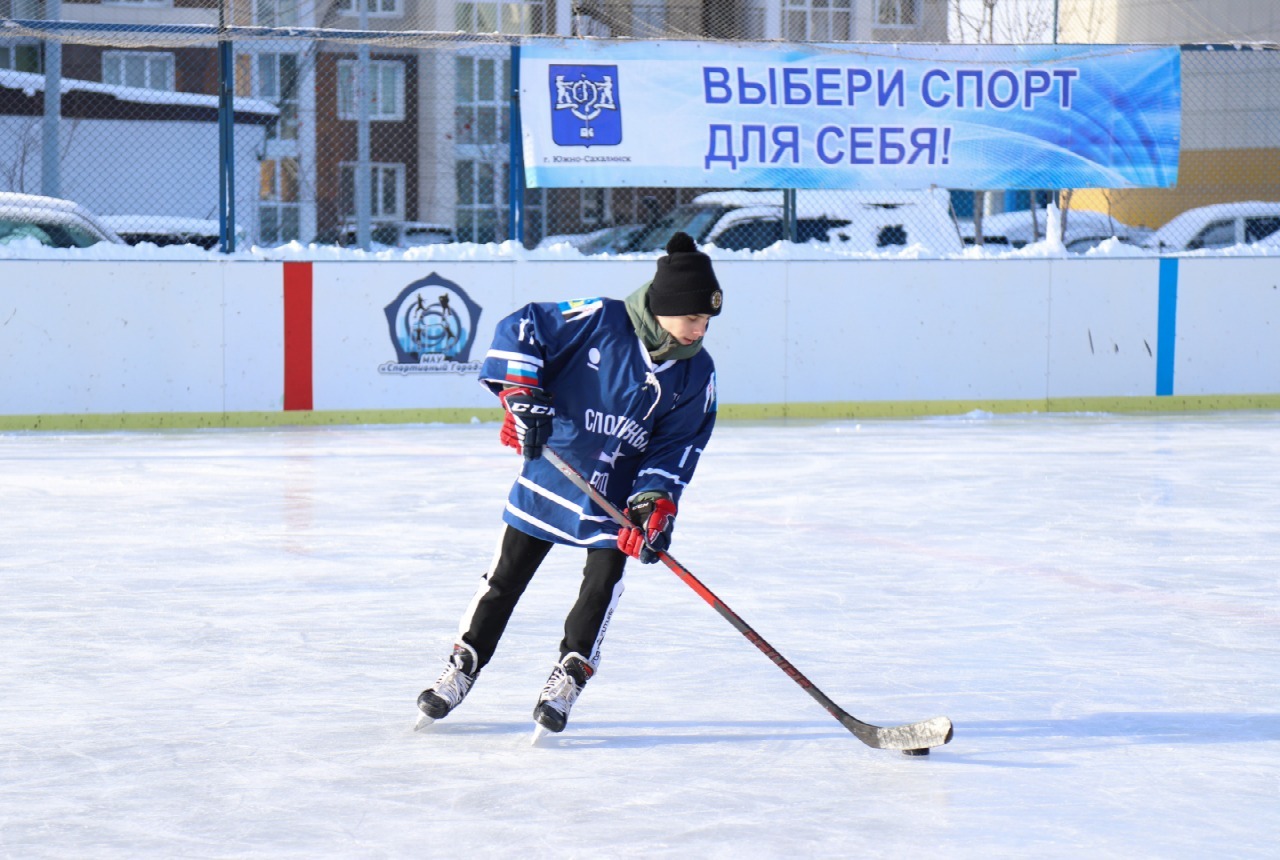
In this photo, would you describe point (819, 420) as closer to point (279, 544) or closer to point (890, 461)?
point (890, 461)

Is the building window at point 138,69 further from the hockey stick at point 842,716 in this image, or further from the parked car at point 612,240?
the hockey stick at point 842,716

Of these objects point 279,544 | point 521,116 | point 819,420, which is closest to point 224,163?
point 521,116

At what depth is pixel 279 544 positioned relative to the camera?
18.5ft

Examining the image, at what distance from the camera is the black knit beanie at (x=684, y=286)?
10.6 ft

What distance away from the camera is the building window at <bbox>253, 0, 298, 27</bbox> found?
20.7m

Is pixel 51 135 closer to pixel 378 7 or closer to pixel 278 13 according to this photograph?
pixel 278 13

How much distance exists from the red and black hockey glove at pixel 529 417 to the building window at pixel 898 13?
23.2m

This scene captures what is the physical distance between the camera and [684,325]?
3254mm

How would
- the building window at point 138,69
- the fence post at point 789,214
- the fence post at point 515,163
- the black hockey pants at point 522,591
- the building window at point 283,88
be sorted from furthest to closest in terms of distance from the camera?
the building window at point 283,88 < the building window at point 138,69 < the fence post at point 789,214 < the fence post at point 515,163 < the black hockey pants at point 522,591

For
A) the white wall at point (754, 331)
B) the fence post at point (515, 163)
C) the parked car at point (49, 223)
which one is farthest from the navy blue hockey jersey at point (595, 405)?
the parked car at point (49, 223)

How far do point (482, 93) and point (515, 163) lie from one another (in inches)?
179

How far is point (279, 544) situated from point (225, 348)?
367 cm

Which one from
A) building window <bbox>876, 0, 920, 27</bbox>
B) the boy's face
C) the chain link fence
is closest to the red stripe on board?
the chain link fence

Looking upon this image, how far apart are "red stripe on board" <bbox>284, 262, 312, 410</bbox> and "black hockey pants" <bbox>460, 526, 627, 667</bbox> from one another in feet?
19.4
